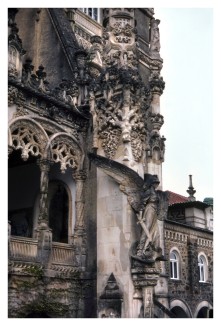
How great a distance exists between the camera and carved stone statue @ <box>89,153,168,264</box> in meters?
13.6

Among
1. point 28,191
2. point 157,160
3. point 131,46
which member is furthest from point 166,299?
point 131,46

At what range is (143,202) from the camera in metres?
13.7

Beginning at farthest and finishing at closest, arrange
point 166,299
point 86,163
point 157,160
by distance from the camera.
Answer: point 166,299 < point 157,160 < point 86,163

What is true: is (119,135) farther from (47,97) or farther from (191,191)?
(191,191)

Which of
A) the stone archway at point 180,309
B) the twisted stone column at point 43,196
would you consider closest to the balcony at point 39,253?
the twisted stone column at point 43,196

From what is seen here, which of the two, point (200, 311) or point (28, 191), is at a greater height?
point (28, 191)

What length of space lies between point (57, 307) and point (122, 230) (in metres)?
2.42

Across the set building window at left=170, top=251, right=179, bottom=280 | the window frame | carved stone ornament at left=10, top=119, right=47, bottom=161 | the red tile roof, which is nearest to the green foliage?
carved stone ornament at left=10, top=119, right=47, bottom=161

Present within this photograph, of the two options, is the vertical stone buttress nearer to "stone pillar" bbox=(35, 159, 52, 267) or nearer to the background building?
the background building

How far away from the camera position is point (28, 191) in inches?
656

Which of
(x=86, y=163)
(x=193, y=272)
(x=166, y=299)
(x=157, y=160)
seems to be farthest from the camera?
(x=193, y=272)

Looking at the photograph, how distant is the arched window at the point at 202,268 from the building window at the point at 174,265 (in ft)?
7.02
